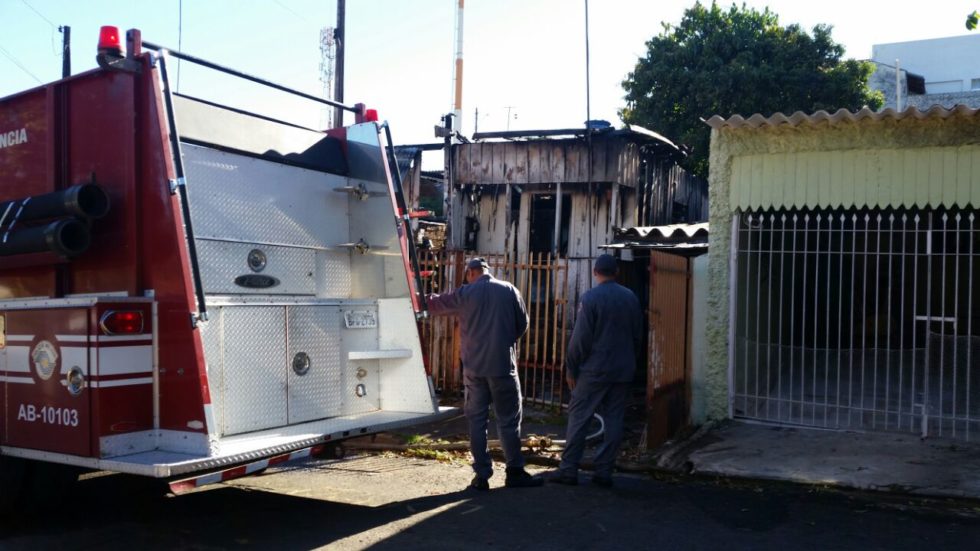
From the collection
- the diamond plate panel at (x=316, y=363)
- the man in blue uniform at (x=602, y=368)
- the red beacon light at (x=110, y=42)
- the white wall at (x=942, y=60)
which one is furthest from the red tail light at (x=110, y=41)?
the white wall at (x=942, y=60)

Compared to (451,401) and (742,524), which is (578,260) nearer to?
(451,401)

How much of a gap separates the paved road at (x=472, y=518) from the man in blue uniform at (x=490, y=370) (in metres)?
0.23

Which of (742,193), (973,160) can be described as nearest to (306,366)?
(742,193)

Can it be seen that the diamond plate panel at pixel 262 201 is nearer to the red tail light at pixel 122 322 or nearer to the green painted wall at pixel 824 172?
the red tail light at pixel 122 322

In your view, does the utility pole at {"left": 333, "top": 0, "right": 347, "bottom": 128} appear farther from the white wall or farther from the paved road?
the white wall

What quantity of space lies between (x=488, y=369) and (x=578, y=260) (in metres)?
7.03

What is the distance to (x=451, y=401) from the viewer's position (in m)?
10.9

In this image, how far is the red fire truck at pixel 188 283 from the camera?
5027 mm

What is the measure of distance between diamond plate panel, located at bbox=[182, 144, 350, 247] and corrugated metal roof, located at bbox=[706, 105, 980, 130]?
373 centimetres

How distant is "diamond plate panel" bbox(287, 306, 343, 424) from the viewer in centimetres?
623

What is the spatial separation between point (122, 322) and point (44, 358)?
72 centimetres

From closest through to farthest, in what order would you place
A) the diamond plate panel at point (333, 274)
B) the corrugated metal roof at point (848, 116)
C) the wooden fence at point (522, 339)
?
the diamond plate panel at point (333, 274), the corrugated metal roof at point (848, 116), the wooden fence at point (522, 339)

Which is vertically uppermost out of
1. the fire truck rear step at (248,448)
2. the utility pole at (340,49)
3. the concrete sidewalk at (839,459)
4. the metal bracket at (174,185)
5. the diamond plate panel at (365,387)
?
the utility pole at (340,49)

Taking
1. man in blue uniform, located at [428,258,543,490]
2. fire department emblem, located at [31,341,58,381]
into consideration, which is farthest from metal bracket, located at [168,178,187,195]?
man in blue uniform, located at [428,258,543,490]
